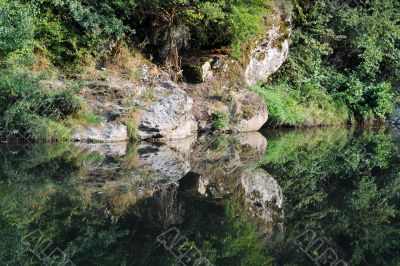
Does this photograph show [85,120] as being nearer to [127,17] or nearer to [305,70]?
[127,17]

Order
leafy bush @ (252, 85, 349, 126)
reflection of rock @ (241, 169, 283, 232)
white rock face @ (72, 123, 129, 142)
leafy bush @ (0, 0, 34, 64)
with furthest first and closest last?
leafy bush @ (252, 85, 349, 126) → white rock face @ (72, 123, 129, 142) → leafy bush @ (0, 0, 34, 64) → reflection of rock @ (241, 169, 283, 232)

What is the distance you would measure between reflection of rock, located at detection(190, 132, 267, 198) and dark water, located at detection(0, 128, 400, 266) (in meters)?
0.05

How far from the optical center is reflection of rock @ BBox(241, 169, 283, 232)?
6448 mm

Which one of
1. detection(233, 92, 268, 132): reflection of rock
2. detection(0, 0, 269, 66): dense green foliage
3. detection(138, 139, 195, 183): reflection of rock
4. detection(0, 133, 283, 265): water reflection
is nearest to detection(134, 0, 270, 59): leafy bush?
detection(0, 0, 269, 66): dense green foliage

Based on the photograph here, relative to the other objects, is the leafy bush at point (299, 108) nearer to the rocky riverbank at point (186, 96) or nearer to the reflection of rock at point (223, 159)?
the rocky riverbank at point (186, 96)

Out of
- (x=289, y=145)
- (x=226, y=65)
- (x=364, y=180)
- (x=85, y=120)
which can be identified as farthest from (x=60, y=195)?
(x=226, y=65)

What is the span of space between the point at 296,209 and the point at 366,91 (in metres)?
16.6

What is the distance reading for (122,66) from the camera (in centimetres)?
1532

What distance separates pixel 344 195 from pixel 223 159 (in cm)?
371

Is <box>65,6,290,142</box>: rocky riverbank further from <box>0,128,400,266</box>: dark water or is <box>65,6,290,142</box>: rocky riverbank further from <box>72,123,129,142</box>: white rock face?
<box>0,128,400,266</box>: dark water

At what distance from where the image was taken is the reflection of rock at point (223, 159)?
8000 mm

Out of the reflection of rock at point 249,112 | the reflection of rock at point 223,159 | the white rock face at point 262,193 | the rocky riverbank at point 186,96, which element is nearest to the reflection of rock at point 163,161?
the reflection of rock at point 223,159

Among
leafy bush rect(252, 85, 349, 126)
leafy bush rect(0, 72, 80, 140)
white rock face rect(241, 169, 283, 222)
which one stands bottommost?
leafy bush rect(252, 85, 349, 126)

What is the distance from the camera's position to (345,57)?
969 inches
